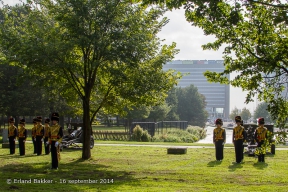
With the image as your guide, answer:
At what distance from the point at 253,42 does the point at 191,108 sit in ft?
327

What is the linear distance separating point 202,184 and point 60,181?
4.20 metres

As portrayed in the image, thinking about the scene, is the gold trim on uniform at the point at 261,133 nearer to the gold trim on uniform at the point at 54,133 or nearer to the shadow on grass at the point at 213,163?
the shadow on grass at the point at 213,163

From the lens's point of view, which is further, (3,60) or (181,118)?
(181,118)

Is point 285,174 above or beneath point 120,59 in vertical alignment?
beneath

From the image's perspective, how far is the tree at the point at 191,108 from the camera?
107875 millimetres

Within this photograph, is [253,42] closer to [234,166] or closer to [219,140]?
[234,166]

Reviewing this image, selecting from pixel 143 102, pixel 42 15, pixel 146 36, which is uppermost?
pixel 42 15

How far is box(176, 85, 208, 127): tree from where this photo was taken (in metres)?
108

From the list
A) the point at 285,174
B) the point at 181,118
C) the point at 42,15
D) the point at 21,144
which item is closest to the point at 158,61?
the point at 42,15

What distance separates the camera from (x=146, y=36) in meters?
16.1

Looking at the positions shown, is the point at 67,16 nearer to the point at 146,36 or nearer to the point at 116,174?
the point at 146,36

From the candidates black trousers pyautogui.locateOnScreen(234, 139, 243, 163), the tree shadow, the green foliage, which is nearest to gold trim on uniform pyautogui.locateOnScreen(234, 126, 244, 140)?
black trousers pyautogui.locateOnScreen(234, 139, 243, 163)

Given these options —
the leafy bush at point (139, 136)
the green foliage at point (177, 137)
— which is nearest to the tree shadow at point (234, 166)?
the leafy bush at point (139, 136)

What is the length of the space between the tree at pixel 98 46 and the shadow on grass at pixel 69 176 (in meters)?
3.44
